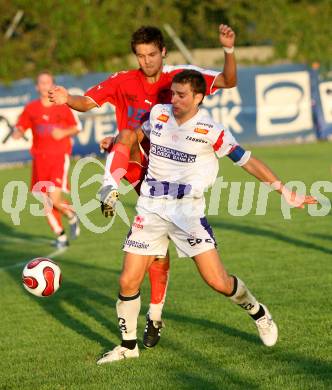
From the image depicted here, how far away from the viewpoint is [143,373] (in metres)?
6.89

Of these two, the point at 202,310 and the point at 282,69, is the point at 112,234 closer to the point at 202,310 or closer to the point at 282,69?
the point at 202,310

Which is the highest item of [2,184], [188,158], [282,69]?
[188,158]

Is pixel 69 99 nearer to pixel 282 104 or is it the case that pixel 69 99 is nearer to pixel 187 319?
pixel 187 319

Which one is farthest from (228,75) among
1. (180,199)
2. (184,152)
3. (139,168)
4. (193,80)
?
(180,199)

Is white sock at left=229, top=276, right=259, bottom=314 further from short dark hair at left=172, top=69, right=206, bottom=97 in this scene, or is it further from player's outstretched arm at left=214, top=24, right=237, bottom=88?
player's outstretched arm at left=214, top=24, right=237, bottom=88

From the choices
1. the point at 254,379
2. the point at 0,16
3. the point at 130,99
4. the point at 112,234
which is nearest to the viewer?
the point at 254,379

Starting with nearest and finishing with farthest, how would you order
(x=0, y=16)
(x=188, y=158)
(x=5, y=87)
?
(x=188, y=158)
(x=5, y=87)
(x=0, y=16)

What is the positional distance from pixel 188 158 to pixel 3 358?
7.05 feet

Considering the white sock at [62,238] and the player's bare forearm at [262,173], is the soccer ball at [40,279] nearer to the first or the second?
the player's bare forearm at [262,173]

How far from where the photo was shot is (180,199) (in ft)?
24.0

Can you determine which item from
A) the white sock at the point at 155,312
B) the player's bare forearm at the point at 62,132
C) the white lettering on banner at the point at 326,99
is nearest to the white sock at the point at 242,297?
the white sock at the point at 155,312

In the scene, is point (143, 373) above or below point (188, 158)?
below

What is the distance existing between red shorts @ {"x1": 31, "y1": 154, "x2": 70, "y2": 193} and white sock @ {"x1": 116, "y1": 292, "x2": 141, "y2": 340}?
7215 millimetres

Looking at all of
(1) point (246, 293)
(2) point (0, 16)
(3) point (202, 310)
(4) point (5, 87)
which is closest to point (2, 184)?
(4) point (5, 87)
